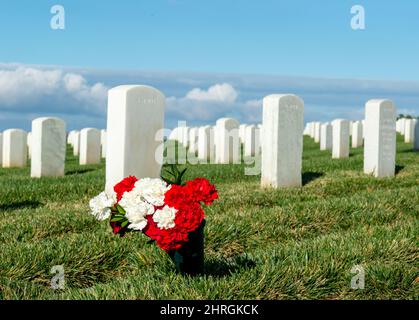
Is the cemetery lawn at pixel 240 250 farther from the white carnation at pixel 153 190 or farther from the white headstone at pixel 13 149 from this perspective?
the white headstone at pixel 13 149

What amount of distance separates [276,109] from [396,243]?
5138 millimetres

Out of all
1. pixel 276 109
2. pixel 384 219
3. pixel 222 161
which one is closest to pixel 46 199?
pixel 276 109

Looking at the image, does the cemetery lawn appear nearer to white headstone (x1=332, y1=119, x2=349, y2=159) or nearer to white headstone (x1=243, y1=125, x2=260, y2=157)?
white headstone (x1=332, y1=119, x2=349, y2=159)

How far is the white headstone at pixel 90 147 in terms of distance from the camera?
67.1ft

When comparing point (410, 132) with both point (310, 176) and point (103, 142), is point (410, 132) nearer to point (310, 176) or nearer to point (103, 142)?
point (103, 142)

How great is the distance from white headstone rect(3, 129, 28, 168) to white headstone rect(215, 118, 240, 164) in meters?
6.47

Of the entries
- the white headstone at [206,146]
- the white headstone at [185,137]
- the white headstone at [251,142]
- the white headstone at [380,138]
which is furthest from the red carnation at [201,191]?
the white headstone at [185,137]

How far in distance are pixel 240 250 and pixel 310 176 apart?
6.39m

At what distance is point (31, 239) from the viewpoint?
26.0 feet

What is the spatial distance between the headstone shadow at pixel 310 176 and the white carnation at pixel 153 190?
757cm

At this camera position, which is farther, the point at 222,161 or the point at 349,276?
the point at 222,161

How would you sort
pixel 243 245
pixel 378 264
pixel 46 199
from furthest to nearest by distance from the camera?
1. pixel 46 199
2. pixel 243 245
3. pixel 378 264

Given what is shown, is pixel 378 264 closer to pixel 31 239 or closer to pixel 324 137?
pixel 31 239

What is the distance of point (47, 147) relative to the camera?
15.3 metres
